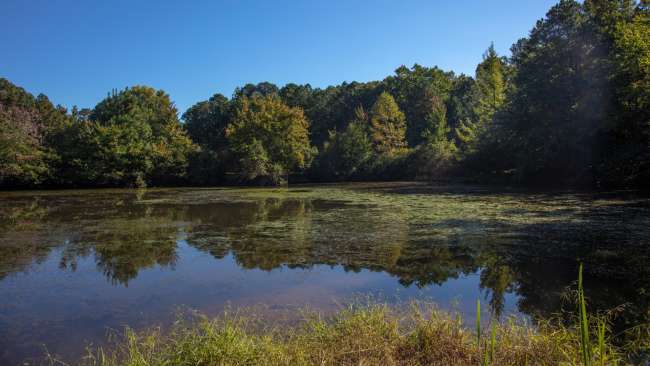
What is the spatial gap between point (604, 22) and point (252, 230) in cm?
1984

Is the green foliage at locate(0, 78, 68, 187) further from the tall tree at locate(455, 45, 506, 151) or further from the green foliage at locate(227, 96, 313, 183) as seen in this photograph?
the tall tree at locate(455, 45, 506, 151)

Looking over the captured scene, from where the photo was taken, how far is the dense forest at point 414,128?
18.5m

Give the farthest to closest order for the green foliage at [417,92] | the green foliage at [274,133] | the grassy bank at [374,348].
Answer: the green foliage at [417,92] < the green foliage at [274,133] < the grassy bank at [374,348]

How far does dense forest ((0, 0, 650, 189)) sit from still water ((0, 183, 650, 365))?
29.9ft

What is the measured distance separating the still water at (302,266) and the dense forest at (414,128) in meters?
9.12

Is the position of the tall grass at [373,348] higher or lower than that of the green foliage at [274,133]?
lower

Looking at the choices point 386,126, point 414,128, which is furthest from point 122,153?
point 414,128

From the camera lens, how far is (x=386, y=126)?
4106 centimetres

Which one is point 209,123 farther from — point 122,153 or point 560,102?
point 560,102

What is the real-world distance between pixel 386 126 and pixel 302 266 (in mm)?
35863

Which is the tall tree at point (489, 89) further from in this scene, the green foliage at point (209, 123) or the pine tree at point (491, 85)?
the green foliage at point (209, 123)

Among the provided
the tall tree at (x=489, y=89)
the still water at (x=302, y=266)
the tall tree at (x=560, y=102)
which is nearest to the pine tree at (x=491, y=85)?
the tall tree at (x=489, y=89)

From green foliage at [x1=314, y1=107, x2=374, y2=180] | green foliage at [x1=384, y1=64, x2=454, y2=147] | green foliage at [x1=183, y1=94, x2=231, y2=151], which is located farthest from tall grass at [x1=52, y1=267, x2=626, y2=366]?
green foliage at [x1=183, y1=94, x2=231, y2=151]

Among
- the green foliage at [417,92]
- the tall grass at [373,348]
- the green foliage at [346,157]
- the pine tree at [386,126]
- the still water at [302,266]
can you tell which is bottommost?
the still water at [302,266]
